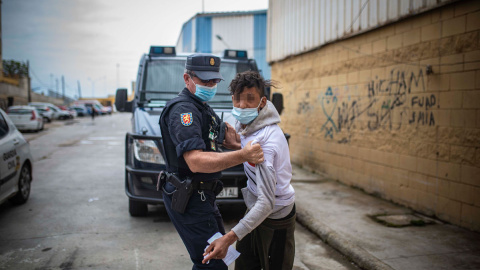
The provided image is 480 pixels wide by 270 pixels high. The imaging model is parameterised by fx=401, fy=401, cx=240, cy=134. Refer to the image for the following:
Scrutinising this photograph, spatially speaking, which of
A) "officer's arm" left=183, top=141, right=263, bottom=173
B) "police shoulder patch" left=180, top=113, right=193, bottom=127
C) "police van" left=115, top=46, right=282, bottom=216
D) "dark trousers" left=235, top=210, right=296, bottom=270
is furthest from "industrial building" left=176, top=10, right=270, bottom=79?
"officer's arm" left=183, top=141, right=263, bottom=173

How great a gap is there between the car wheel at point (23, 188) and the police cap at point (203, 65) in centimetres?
500

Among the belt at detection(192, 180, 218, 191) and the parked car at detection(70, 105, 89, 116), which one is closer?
the belt at detection(192, 180, 218, 191)

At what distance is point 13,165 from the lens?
19.3 ft

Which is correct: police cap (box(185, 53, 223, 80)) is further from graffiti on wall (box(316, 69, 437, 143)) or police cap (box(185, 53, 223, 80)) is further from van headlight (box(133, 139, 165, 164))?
graffiti on wall (box(316, 69, 437, 143))

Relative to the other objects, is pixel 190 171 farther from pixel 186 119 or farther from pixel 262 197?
pixel 262 197

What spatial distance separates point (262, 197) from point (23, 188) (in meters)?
5.50

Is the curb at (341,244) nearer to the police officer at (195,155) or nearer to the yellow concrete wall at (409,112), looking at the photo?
the yellow concrete wall at (409,112)

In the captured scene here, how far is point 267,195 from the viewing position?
7.25 feet

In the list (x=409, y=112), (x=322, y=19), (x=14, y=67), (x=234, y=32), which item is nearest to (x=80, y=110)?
(x=14, y=67)

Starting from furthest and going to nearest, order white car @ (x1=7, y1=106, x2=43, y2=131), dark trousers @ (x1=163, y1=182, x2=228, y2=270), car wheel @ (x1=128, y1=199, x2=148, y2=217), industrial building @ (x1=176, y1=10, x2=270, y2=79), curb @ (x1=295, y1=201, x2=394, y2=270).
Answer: industrial building @ (x1=176, y1=10, x2=270, y2=79) < white car @ (x1=7, y1=106, x2=43, y2=131) < car wheel @ (x1=128, y1=199, x2=148, y2=217) < curb @ (x1=295, y1=201, x2=394, y2=270) < dark trousers @ (x1=163, y1=182, x2=228, y2=270)

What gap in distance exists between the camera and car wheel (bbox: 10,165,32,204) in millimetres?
6258

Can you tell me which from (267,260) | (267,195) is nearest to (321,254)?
(267,260)

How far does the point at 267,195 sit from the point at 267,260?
523mm

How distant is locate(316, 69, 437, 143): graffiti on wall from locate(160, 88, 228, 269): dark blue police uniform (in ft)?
14.3
